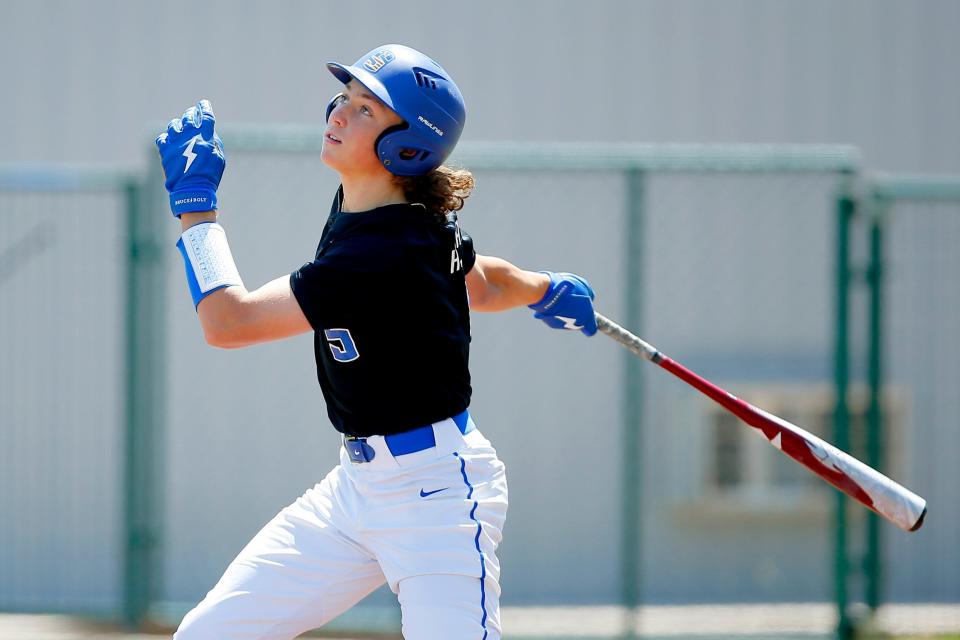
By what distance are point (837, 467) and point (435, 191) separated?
1.43 metres

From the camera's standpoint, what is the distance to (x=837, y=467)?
383cm

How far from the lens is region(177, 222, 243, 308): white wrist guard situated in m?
3.07

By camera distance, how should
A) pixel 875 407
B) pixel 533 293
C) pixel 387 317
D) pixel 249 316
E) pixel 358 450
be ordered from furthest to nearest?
pixel 875 407
pixel 533 293
pixel 358 450
pixel 387 317
pixel 249 316

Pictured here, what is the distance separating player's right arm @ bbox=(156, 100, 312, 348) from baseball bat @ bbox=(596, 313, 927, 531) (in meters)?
1.38

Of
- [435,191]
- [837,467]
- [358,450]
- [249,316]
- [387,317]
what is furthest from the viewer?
[837,467]

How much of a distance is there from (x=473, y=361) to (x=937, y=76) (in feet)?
10.1

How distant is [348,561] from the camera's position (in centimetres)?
332

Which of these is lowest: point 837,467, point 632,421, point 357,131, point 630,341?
point 632,421

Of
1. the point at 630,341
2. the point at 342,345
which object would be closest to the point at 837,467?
the point at 630,341

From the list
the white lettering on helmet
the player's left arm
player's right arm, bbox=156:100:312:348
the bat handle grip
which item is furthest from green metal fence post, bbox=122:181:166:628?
the white lettering on helmet

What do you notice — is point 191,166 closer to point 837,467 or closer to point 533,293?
point 533,293

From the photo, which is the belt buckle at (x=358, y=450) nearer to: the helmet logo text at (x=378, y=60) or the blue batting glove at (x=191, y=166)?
the blue batting glove at (x=191, y=166)

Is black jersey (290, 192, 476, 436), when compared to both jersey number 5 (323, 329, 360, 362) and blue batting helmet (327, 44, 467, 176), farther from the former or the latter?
blue batting helmet (327, 44, 467, 176)

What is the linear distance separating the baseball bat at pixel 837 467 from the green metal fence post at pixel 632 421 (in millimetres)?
2153
